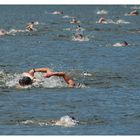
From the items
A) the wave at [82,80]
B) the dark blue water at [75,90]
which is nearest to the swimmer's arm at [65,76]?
the dark blue water at [75,90]

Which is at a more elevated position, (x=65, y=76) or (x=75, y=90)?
(x=65, y=76)

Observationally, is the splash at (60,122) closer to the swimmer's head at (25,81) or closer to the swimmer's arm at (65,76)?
the swimmer's arm at (65,76)

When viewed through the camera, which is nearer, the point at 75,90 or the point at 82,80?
the point at 75,90

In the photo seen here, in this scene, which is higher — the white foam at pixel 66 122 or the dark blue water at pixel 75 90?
the white foam at pixel 66 122

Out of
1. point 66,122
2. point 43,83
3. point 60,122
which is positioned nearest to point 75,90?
point 43,83

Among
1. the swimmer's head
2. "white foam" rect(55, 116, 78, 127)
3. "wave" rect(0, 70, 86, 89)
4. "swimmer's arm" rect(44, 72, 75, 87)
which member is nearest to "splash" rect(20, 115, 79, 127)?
"white foam" rect(55, 116, 78, 127)

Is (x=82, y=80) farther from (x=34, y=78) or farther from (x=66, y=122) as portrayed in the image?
(x=66, y=122)

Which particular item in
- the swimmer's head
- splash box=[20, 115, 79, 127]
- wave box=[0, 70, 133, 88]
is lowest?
wave box=[0, 70, 133, 88]

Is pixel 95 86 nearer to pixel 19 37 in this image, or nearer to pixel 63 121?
pixel 63 121

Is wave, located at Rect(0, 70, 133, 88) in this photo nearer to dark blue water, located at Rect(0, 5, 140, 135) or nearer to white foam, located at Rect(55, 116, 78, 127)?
dark blue water, located at Rect(0, 5, 140, 135)

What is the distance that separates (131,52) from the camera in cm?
6625

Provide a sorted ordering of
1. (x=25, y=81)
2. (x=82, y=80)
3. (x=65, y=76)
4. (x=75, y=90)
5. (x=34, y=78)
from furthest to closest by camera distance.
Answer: (x=82, y=80) → (x=34, y=78) → (x=75, y=90) → (x=25, y=81) → (x=65, y=76)

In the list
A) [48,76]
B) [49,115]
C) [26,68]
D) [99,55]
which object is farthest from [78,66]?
[49,115]

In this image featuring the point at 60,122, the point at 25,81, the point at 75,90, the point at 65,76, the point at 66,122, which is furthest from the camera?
the point at 75,90
